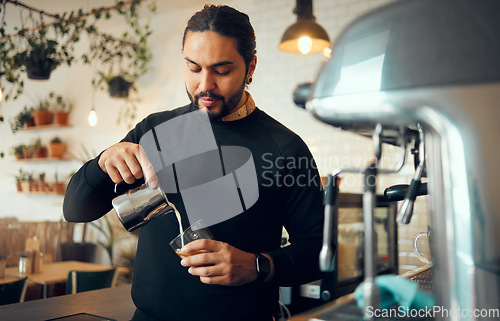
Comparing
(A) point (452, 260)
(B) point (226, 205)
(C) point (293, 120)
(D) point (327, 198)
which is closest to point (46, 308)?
(B) point (226, 205)

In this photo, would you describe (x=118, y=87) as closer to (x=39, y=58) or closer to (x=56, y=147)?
(x=39, y=58)

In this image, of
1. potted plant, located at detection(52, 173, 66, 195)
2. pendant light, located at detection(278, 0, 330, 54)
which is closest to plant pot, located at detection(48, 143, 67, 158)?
potted plant, located at detection(52, 173, 66, 195)

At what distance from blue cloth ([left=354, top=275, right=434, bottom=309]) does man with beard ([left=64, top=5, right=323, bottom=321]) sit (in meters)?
0.42

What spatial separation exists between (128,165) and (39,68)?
3.58 m

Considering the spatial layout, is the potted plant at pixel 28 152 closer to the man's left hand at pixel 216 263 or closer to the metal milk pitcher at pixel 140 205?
the metal milk pitcher at pixel 140 205

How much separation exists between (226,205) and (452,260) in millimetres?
755

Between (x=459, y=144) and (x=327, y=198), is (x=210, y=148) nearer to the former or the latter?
(x=327, y=198)

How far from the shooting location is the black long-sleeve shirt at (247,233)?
1210mm

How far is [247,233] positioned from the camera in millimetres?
1266

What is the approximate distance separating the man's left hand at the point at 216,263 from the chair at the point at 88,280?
1.97m

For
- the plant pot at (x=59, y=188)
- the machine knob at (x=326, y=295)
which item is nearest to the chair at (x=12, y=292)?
the machine knob at (x=326, y=295)

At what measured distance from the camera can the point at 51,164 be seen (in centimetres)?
573

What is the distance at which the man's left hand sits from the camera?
1.03 metres

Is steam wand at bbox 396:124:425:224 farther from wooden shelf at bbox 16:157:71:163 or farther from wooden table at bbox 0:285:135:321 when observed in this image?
wooden shelf at bbox 16:157:71:163
